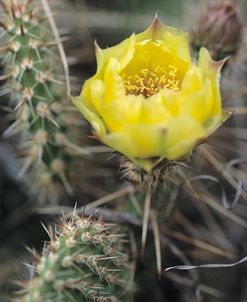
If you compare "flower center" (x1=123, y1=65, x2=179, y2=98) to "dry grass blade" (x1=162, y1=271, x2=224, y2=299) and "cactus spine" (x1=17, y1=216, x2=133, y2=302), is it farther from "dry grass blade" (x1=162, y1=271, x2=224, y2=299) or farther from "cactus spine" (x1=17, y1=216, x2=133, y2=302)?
"dry grass blade" (x1=162, y1=271, x2=224, y2=299)

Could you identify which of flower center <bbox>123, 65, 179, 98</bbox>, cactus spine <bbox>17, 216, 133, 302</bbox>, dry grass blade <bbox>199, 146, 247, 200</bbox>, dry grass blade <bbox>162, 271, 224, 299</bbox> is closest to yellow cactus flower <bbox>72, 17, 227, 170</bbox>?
flower center <bbox>123, 65, 179, 98</bbox>

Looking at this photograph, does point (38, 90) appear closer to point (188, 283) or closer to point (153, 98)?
point (153, 98)

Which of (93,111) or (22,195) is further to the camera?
(22,195)

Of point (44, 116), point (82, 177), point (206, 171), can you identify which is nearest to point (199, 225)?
point (206, 171)

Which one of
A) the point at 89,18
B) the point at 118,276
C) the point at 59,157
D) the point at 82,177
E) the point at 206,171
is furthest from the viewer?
the point at 89,18

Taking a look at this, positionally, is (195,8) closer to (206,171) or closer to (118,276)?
(206,171)

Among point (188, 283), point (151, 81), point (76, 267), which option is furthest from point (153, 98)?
point (188, 283)

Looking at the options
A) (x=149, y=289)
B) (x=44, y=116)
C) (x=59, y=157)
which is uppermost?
(x=44, y=116)
